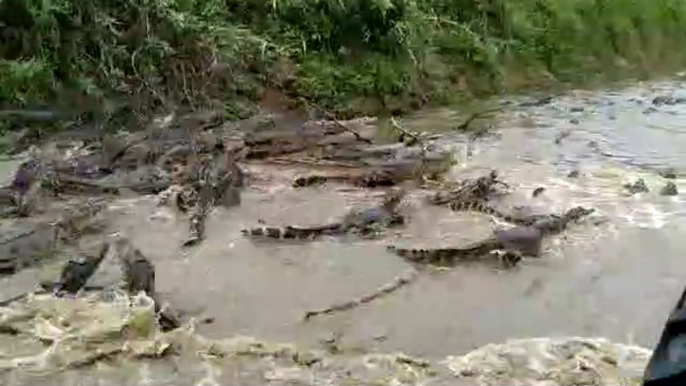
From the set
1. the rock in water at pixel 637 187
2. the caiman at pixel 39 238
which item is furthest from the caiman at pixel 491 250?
the caiman at pixel 39 238

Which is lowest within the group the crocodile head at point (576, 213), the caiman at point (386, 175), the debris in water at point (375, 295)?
the caiman at point (386, 175)

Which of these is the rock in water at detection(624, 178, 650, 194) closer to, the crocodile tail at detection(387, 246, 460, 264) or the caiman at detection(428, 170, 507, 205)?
the caiman at detection(428, 170, 507, 205)

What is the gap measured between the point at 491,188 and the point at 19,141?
4621 mm

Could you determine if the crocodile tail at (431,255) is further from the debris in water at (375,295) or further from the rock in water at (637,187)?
the rock in water at (637,187)

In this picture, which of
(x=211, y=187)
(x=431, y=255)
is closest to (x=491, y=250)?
(x=431, y=255)

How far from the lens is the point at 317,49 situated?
1296 centimetres

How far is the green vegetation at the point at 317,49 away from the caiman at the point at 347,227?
13.1 feet

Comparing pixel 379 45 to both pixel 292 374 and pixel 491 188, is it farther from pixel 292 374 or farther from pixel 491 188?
pixel 292 374

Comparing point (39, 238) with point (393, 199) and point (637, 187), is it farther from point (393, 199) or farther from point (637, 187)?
A: point (637, 187)

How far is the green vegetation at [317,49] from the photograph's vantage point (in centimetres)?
1098

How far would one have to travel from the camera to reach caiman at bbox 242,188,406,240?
23.3ft

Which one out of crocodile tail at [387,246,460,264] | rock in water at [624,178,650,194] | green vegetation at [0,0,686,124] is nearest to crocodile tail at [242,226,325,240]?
crocodile tail at [387,246,460,264]

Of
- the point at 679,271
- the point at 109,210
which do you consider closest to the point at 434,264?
the point at 679,271

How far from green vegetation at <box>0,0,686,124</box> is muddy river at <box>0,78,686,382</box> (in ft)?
9.13
